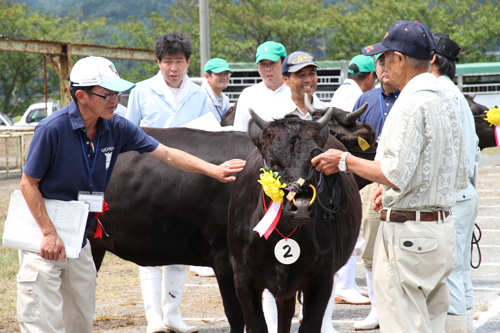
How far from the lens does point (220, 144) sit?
4.98 m

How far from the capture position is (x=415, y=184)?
3.06 m

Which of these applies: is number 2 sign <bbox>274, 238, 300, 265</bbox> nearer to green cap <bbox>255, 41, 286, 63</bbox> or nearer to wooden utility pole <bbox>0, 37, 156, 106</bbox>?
green cap <bbox>255, 41, 286, 63</bbox>

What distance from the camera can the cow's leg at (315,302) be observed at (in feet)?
12.8

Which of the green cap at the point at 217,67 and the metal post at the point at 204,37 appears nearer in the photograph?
the green cap at the point at 217,67

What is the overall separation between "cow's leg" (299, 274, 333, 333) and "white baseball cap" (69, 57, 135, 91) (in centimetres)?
187

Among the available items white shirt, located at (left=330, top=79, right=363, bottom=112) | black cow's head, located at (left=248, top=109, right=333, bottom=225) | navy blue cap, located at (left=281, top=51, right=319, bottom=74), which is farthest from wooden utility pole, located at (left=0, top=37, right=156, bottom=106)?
black cow's head, located at (left=248, top=109, right=333, bottom=225)

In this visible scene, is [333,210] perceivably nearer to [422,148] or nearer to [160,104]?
[422,148]

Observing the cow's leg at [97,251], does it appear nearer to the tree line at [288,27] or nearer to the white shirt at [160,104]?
the white shirt at [160,104]

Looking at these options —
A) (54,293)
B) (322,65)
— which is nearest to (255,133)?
(54,293)

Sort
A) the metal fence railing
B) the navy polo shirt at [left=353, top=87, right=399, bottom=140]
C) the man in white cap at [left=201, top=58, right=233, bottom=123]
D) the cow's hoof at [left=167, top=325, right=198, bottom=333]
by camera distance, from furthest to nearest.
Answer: the metal fence railing
the man in white cap at [left=201, top=58, right=233, bottom=123]
the navy polo shirt at [left=353, top=87, right=399, bottom=140]
the cow's hoof at [left=167, top=325, right=198, bottom=333]

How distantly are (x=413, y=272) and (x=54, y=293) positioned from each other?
218 centimetres

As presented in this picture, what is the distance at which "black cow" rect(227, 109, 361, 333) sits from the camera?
3.54 m

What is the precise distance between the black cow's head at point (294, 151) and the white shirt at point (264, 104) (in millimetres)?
1323

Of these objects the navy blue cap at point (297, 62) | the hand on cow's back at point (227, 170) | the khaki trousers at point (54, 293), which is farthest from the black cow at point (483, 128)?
the khaki trousers at point (54, 293)
